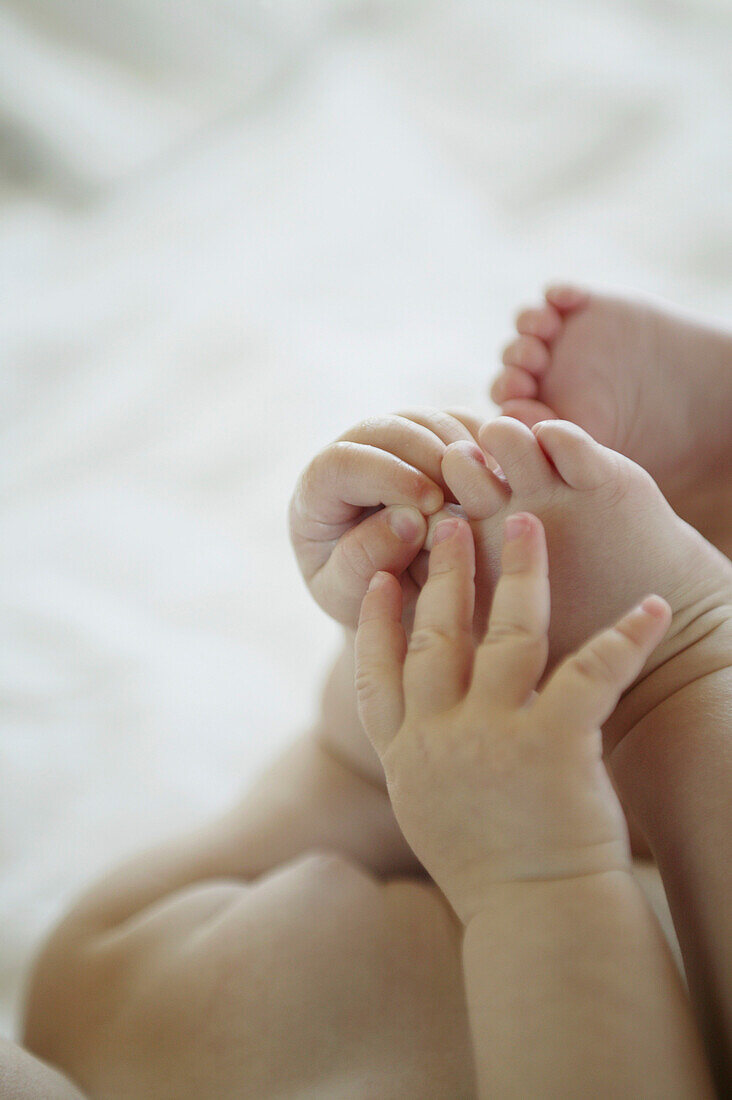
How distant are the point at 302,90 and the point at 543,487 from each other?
912mm

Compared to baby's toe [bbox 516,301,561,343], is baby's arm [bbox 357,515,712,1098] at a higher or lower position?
lower

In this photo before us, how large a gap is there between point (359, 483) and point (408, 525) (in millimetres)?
35

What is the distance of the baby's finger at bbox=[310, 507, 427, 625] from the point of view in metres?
0.55

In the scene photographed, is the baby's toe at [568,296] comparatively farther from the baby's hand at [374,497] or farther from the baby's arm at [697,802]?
the baby's arm at [697,802]

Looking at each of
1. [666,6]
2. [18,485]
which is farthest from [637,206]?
[18,485]

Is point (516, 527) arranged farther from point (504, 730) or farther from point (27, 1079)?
point (27, 1079)

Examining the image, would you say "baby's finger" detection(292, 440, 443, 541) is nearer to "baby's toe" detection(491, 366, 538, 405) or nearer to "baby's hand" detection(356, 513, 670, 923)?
"baby's hand" detection(356, 513, 670, 923)

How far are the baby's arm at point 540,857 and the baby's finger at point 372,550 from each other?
81 millimetres

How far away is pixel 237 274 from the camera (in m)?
1.14

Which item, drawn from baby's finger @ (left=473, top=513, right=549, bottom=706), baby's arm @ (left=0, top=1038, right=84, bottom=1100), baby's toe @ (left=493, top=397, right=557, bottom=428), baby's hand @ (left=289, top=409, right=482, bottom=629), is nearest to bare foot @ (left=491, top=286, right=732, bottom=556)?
baby's toe @ (left=493, top=397, right=557, bottom=428)

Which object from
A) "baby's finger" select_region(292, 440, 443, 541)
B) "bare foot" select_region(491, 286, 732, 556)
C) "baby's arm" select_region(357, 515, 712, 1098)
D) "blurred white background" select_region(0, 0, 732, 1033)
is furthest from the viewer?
"blurred white background" select_region(0, 0, 732, 1033)

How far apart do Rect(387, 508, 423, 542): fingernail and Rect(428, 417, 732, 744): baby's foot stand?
1.1 inches

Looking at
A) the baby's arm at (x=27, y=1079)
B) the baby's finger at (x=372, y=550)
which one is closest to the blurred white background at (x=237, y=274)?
the baby's arm at (x=27, y=1079)

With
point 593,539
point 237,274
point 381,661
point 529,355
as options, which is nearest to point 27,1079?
point 381,661
